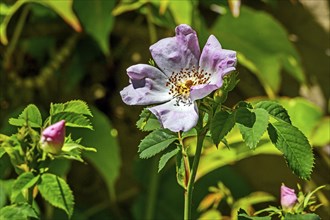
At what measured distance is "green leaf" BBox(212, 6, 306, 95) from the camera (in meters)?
1.36

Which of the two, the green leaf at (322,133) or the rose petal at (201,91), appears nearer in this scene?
the rose petal at (201,91)

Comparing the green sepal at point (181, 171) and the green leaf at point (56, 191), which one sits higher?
the green sepal at point (181, 171)

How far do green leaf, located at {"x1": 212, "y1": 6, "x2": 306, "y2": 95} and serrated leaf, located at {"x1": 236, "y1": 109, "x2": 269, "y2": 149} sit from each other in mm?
801

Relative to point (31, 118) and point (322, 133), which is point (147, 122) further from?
point (322, 133)

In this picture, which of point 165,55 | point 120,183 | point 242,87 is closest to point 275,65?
point 242,87

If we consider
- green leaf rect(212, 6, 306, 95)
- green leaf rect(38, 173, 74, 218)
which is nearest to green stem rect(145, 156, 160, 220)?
green leaf rect(212, 6, 306, 95)

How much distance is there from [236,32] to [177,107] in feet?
2.77

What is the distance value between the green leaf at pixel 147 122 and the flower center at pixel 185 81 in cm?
2

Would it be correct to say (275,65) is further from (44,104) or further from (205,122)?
(205,122)

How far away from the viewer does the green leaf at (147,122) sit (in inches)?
22.2

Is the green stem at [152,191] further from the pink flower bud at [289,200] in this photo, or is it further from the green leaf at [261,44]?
the pink flower bud at [289,200]

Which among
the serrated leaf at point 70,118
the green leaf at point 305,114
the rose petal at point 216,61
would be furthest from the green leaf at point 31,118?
the green leaf at point 305,114

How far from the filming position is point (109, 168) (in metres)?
1.32

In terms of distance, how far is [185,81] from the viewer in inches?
23.0
